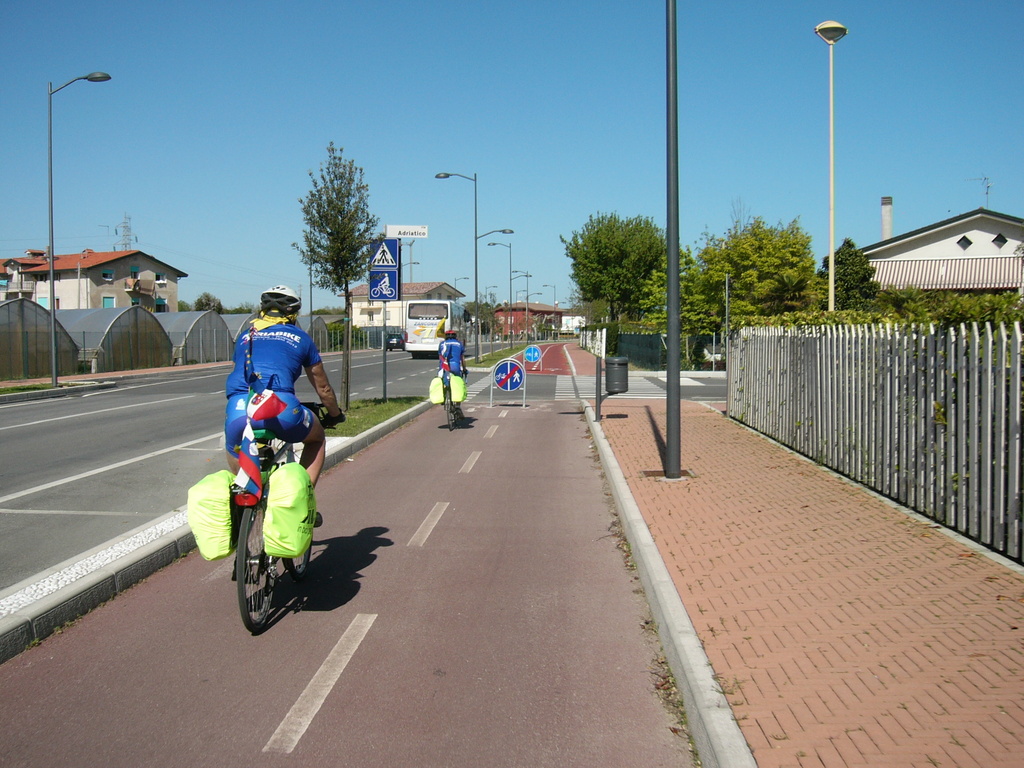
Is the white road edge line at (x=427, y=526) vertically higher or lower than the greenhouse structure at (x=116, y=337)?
lower

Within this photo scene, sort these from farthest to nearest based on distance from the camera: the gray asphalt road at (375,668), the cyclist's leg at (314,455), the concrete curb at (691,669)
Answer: the cyclist's leg at (314,455), the gray asphalt road at (375,668), the concrete curb at (691,669)

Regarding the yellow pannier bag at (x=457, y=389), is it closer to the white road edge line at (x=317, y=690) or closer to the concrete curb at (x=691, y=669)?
the concrete curb at (x=691, y=669)

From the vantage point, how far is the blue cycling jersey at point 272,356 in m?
5.07

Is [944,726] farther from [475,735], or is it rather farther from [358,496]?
[358,496]

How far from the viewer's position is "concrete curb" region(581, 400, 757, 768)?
329cm

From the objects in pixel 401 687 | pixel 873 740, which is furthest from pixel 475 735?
pixel 873 740

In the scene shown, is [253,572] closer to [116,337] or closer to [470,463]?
[470,463]

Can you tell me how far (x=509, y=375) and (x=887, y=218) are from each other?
140 ft

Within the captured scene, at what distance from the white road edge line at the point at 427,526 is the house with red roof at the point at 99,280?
6311cm

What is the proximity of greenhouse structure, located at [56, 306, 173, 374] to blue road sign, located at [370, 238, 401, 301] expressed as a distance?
90.1 feet

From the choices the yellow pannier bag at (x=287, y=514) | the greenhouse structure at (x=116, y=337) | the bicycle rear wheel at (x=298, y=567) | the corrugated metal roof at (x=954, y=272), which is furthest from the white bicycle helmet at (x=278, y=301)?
the corrugated metal roof at (x=954, y=272)

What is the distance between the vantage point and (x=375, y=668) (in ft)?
14.2

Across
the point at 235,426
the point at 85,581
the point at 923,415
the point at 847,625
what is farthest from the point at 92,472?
the point at 923,415

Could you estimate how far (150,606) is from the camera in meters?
5.27
